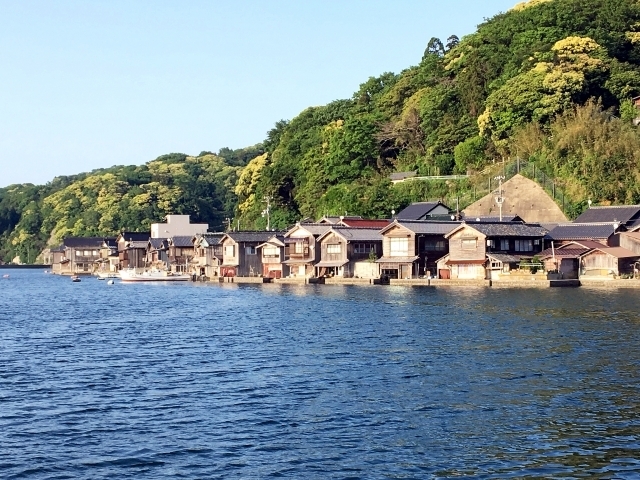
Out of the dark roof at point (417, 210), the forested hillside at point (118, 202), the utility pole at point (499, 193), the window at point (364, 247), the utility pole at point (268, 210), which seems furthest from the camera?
the forested hillside at point (118, 202)

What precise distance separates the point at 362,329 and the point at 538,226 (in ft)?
99.2

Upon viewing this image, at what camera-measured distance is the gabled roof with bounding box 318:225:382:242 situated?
67.6m

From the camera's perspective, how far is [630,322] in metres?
34.0

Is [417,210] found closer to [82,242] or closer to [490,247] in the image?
[490,247]

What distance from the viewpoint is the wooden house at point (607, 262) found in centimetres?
5528

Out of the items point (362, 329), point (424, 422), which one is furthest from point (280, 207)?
point (424, 422)

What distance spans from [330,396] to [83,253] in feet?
334

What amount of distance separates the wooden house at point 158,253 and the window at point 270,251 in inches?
973

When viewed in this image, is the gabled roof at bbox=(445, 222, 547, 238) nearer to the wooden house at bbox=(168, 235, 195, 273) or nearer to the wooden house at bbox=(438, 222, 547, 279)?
the wooden house at bbox=(438, 222, 547, 279)

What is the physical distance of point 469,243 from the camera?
5934cm

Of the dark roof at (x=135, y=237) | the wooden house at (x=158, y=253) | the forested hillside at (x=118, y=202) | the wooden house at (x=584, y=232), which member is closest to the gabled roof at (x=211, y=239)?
the wooden house at (x=158, y=253)

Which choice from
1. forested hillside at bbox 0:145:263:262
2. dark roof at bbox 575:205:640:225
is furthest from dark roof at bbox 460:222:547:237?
forested hillside at bbox 0:145:263:262

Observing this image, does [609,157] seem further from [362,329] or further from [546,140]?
[362,329]

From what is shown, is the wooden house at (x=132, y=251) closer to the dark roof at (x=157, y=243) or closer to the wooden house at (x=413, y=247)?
the dark roof at (x=157, y=243)
